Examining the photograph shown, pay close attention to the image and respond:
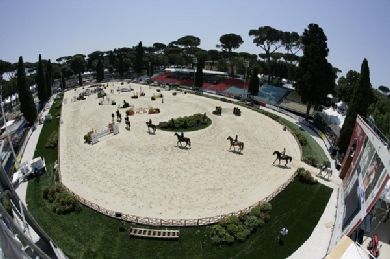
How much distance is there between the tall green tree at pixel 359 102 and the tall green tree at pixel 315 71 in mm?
14758

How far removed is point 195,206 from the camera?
31016 mm

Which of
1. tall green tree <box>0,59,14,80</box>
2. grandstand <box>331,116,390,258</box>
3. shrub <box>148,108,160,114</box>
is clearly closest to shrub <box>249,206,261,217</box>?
grandstand <box>331,116,390,258</box>

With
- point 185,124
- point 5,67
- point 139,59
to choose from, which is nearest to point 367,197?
point 185,124

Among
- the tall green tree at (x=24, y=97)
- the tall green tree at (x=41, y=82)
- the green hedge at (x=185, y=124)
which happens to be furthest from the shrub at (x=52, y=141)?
the tall green tree at (x=41, y=82)

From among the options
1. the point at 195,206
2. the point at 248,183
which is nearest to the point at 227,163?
the point at 248,183

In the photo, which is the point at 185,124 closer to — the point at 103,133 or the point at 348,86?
the point at 103,133

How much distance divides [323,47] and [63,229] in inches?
1955

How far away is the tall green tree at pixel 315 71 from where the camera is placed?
57.2 m

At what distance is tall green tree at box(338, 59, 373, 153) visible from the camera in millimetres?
41781

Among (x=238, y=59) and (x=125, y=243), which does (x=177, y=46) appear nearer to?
(x=238, y=59)

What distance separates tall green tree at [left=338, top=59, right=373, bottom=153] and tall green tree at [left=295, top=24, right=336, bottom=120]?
1476 centimetres

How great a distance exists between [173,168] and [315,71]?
107ft

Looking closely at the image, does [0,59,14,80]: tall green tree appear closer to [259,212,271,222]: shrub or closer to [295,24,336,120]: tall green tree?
[295,24,336,120]: tall green tree

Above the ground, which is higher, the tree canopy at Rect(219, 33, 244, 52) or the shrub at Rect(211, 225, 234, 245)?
the tree canopy at Rect(219, 33, 244, 52)
